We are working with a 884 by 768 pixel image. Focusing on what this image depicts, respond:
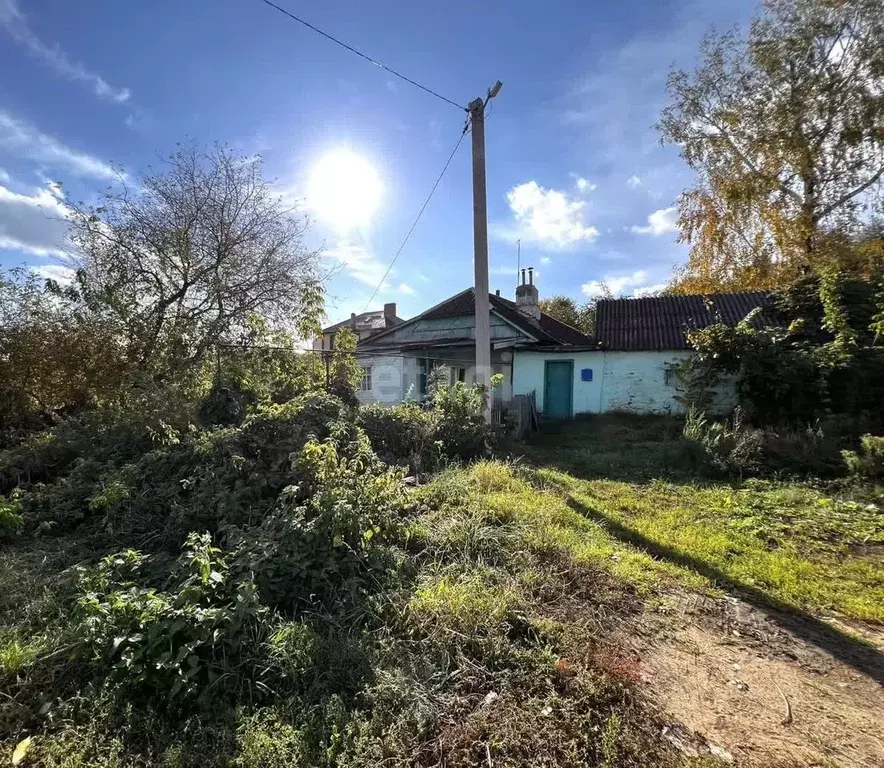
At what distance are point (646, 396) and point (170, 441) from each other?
12103 mm

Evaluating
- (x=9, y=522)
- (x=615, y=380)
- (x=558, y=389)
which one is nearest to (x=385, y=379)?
(x=558, y=389)

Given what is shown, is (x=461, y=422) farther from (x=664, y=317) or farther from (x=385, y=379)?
(x=664, y=317)

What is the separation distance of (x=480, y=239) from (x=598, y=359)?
729 cm

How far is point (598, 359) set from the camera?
13.5m

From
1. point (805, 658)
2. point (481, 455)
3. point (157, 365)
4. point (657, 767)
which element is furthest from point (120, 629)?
point (157, 365)

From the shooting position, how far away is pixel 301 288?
Answer: 1020 centimetres

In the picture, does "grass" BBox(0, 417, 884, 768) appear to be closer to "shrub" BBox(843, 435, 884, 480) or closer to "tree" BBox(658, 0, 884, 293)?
"shrub" BBox(843, 435, 884, 480)

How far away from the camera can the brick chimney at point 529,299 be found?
17.9 meters

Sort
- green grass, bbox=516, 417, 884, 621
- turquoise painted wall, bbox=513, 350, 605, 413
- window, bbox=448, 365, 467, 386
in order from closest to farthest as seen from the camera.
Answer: green grass, bbox=516, 417, 884, 621
turquoise painted wall, bbox=513, 350, 605, 413
window, bbox=448, 365, 467, 386

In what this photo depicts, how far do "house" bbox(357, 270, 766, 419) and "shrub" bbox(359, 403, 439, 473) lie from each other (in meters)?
4.91

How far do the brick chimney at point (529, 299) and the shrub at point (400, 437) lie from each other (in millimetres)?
12074

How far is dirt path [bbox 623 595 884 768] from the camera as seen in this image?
2.00 metres

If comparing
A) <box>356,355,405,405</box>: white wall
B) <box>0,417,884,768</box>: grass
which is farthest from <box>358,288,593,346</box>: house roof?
<box>0,417,884,768</box>: grass

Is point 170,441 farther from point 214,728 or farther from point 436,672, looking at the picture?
point 436,672
